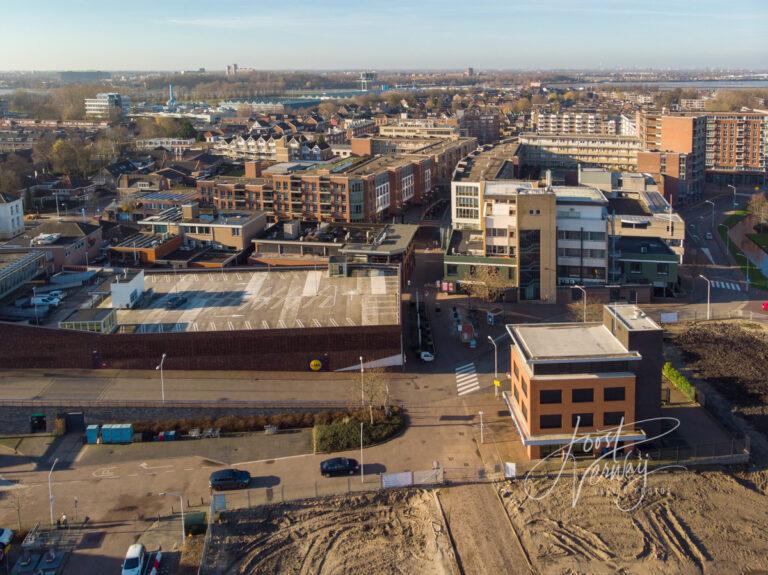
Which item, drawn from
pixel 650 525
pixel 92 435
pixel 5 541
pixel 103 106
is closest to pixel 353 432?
pixel 92 435

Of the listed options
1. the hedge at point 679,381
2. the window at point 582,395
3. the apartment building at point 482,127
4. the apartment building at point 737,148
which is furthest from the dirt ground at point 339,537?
the apartment building at point 482,127

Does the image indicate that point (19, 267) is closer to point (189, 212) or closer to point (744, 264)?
point (189, 212)

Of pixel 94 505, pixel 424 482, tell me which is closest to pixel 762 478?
pixel 424 482

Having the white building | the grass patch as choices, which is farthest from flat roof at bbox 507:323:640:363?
the white building

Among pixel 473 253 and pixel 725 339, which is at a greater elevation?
pixel 473 253

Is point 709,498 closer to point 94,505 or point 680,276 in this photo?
point 94,505

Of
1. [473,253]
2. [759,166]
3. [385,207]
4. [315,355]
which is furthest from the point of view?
[759,166]

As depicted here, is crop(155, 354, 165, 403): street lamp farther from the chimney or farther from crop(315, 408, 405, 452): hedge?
the chimney

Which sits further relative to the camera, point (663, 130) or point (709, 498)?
point (663, 130)

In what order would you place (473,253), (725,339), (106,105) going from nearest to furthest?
1. (725,339)
2. (473,253)
3. (106,105)
